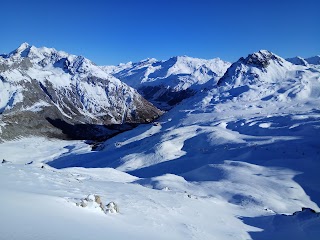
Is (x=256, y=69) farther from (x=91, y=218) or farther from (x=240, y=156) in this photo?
(x=91, y=218)

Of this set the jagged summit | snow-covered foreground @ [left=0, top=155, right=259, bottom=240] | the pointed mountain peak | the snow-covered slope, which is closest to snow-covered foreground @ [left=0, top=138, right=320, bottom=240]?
snow-covered foreground @ [left=0, top=155, right=259, bottom=240]

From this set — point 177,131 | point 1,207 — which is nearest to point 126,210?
point 1,207

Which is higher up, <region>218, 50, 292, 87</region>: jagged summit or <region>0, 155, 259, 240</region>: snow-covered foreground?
<region>218, 50, 292, 87</region>: jagged summit

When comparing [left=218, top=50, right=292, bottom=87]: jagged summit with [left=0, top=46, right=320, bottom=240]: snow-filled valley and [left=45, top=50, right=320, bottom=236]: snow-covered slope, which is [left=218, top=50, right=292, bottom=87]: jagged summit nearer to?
[left=45, top=50, right=320, bottom=236]: snow-covered slope

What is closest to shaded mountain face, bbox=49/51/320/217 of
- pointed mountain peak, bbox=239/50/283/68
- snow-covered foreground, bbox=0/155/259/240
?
snow-covered foreground, bbox=0/155/259/240

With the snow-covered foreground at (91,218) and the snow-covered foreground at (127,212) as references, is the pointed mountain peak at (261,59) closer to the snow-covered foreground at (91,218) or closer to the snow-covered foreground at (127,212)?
the snow-covered foreground at (127,212)

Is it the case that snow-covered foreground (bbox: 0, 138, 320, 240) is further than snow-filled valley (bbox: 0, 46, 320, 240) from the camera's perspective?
No

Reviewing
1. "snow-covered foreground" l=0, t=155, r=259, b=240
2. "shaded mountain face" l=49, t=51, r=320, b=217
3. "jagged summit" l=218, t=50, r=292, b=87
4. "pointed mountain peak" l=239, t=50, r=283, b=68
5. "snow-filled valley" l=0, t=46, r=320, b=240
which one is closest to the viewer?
"snow-covered foreground" l=0, t=155, r=259, b=240

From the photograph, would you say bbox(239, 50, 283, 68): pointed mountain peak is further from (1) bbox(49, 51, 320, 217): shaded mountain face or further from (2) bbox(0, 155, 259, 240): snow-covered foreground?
(2) bbox(0, 155, 259, 240): snow-covered foreground

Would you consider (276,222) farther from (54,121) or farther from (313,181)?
(54,121)

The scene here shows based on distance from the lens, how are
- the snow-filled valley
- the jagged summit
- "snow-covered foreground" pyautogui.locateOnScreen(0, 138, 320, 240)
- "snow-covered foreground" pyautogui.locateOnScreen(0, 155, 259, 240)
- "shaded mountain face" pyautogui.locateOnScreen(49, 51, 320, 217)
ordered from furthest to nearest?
the jagged summit, "shaded mountain face" pyautogui.locateOnScreen(49, 51, 320, 217), the snow-filled valley, "snow-covered foreground" pyautogui.locateOnScreen(0, 138, 320, 240), "snow-covered foreground" pyautogui.locateOnScreen(0, 155, 259, 240)
